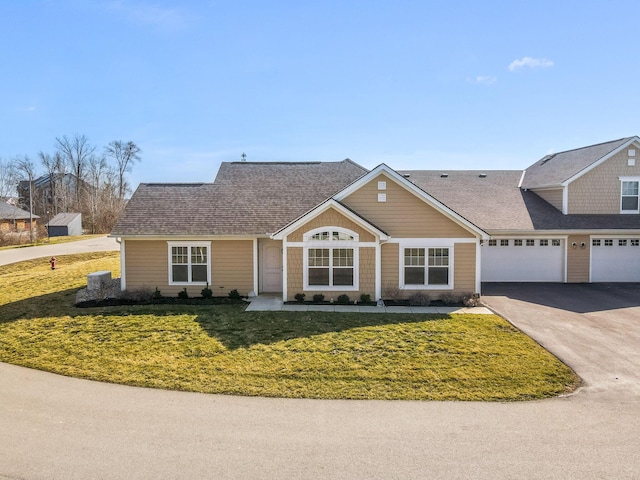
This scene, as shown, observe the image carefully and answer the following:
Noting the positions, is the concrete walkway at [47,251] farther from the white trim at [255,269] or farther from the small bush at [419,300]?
the small bush at [419,300]

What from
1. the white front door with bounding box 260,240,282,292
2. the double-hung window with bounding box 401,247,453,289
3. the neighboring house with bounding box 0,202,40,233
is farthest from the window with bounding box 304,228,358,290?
the neighboring house with bounding box 0,202,40,233

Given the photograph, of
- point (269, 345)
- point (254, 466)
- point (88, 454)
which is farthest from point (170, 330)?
point (254, 466)

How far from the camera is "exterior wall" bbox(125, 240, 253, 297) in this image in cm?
1844

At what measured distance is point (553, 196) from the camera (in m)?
22.7

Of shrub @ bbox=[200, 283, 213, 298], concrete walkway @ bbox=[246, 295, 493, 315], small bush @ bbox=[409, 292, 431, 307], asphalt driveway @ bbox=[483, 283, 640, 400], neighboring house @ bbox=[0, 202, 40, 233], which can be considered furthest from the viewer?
neighboring house @ bbox=[0, 202, 40, 233]

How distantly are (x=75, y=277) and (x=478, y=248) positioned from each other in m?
19.8

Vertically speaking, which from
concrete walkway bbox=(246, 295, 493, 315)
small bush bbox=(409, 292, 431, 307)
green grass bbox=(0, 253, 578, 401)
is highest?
small bush bbox=(409, 292, 431, 307)

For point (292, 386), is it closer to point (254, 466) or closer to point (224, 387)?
point (224, 387)

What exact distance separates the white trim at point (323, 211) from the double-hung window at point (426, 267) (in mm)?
1572

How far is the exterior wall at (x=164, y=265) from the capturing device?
1844cm

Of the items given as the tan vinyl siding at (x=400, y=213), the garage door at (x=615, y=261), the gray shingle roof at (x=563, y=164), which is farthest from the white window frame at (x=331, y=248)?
the garage door at (x=615, y=261)

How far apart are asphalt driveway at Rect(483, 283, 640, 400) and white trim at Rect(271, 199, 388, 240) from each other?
5.01m

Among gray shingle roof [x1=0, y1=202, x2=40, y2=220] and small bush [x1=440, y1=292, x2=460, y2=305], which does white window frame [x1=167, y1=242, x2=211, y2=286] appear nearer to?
small bush [x1=440, y1=292, x2=460, y2=305]

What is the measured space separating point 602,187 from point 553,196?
2105 mm
